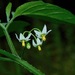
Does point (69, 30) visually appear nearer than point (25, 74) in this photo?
No

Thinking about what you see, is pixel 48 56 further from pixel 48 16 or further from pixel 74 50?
pixel 48 16

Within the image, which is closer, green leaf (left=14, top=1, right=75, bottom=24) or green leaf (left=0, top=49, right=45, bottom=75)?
green leaf (left=0, top=49, right=45, bottom=75)

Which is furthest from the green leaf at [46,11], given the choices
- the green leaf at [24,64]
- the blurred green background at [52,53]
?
the blurred green background at [52,53]

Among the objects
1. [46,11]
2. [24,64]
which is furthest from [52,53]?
[24,64]

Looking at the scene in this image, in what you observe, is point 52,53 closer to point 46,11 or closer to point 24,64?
point 46,11

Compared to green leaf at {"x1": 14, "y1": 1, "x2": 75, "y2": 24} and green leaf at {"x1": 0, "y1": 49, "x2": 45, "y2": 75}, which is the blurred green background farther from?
green leaf at {"x1": 0, "y1": 49, "x2": 45, "y2": 75}

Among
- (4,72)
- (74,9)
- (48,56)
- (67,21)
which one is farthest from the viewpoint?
(74,9)

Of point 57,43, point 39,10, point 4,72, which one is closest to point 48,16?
point 39,10

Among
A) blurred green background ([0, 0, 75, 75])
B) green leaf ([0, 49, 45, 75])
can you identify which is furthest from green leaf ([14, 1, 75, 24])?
blurred green background ([0, 0, 75, 75])

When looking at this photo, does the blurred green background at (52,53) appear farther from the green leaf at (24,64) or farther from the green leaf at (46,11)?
the green leaf at (24,64)
